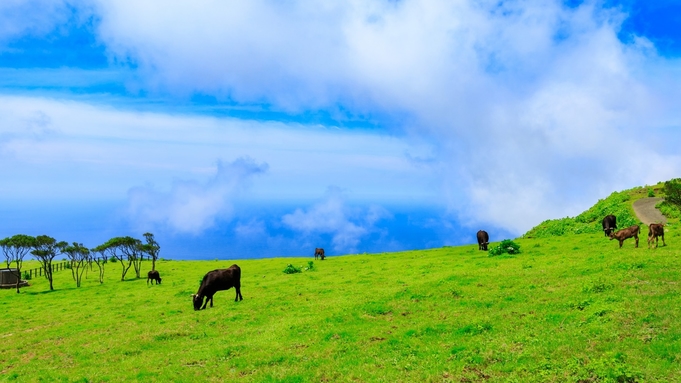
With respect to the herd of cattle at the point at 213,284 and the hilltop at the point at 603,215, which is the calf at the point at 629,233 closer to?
the hilltop at the point at 603,215

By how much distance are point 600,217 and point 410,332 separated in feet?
162

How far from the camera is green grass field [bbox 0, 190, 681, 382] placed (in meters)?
13.7

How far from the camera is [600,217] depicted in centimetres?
5681

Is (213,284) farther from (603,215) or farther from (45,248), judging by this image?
(603,215)

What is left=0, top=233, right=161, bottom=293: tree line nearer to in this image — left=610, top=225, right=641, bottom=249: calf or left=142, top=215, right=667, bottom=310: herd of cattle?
left=142, top=215, right=667, bottom=310: herd of cattle

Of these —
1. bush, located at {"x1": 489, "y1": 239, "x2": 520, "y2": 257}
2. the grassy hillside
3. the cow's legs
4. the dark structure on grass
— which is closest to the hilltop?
the grassy hillside

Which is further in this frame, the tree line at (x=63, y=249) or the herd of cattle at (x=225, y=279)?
the tree line at (x=63, y=249)

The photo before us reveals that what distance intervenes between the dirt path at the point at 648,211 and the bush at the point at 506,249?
19.8 meters

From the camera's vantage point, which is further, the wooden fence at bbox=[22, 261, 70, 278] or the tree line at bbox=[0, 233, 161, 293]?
the wooden fence at bbox=[22, 261, 70, 278]

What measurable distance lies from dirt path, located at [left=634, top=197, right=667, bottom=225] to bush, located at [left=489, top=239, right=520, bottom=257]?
1977 cm

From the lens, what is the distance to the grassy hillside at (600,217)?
51906 millimetres

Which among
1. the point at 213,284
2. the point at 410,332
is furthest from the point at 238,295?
the point at 410,332

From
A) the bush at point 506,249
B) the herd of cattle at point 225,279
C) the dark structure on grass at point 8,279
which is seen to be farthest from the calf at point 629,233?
the dark structure on grass at point 8,279

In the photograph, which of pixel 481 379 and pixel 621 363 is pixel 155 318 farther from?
pixel 621 363
